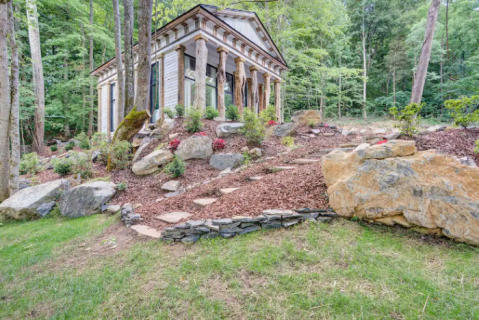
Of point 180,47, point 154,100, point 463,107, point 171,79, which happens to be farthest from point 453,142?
point 154,100

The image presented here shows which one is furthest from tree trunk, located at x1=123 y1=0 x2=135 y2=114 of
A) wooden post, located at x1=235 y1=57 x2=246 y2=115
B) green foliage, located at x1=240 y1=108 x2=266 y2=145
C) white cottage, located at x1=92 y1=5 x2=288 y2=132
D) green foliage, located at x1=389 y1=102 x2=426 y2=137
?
green foliage, located at x1=389 y1=102 x2=426 y2=137

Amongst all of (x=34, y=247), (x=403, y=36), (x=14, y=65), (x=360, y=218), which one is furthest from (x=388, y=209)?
(x=403, y=36)

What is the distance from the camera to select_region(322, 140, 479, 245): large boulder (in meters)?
2.04

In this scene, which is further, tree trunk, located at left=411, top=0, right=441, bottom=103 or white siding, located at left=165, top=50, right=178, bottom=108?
white siding, located at left=165, top=50, right=178, bottom=108

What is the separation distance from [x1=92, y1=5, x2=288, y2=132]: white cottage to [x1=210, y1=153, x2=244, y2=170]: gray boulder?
8.39ft

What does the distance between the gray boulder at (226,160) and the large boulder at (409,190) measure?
9.28 feet

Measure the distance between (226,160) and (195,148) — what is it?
94cm

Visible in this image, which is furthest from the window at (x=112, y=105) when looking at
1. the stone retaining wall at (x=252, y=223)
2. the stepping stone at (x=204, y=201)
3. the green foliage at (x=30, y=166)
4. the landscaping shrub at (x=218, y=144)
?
the stone retaining wall at (x=252, y=223)

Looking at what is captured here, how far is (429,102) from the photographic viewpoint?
54.9 feet

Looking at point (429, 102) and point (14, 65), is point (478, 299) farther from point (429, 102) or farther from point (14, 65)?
point (429, 102)

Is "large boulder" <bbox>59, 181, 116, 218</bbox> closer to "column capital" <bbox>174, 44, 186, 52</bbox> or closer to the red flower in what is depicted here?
the red flower

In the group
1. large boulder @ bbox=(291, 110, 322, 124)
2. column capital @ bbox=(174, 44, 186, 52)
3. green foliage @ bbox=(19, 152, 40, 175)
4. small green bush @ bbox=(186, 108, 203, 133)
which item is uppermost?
column capital @ bbox=(174, 44, 186, 52)

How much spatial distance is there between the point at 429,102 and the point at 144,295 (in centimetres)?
2192

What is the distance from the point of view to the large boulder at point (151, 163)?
17.9 ft
